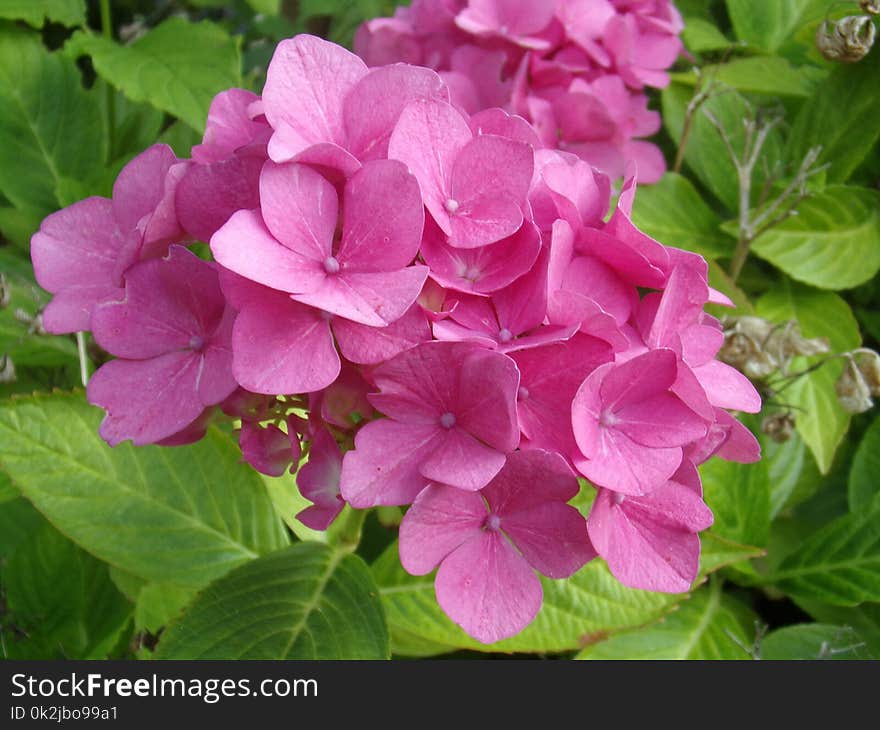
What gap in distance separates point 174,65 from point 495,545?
2.95 ft

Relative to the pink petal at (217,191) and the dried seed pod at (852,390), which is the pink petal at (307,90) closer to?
the pink petal at (217,191)

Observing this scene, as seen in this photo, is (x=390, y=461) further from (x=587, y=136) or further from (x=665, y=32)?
(x=665, y=32)

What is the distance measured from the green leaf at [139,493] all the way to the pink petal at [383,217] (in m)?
0.40

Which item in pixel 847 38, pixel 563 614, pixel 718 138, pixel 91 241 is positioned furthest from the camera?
pixel 718 138

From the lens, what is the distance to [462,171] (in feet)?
2.05

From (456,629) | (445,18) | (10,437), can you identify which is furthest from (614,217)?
(445,18)

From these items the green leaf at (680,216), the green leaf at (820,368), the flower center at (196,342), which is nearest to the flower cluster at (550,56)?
the green leaf at (680,216)

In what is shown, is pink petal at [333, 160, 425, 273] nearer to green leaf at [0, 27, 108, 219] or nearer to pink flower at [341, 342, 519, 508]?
pink flower at [341, 342, 519, 508]

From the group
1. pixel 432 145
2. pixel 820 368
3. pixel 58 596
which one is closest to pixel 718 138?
pixel 820 368

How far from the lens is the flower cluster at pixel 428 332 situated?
57cm

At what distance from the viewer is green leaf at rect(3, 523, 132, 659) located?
1027mm

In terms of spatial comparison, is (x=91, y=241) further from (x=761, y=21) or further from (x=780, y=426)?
(x=761, y=21)

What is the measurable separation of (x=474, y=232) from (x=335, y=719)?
421 mm

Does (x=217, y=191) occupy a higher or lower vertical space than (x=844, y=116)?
higher
